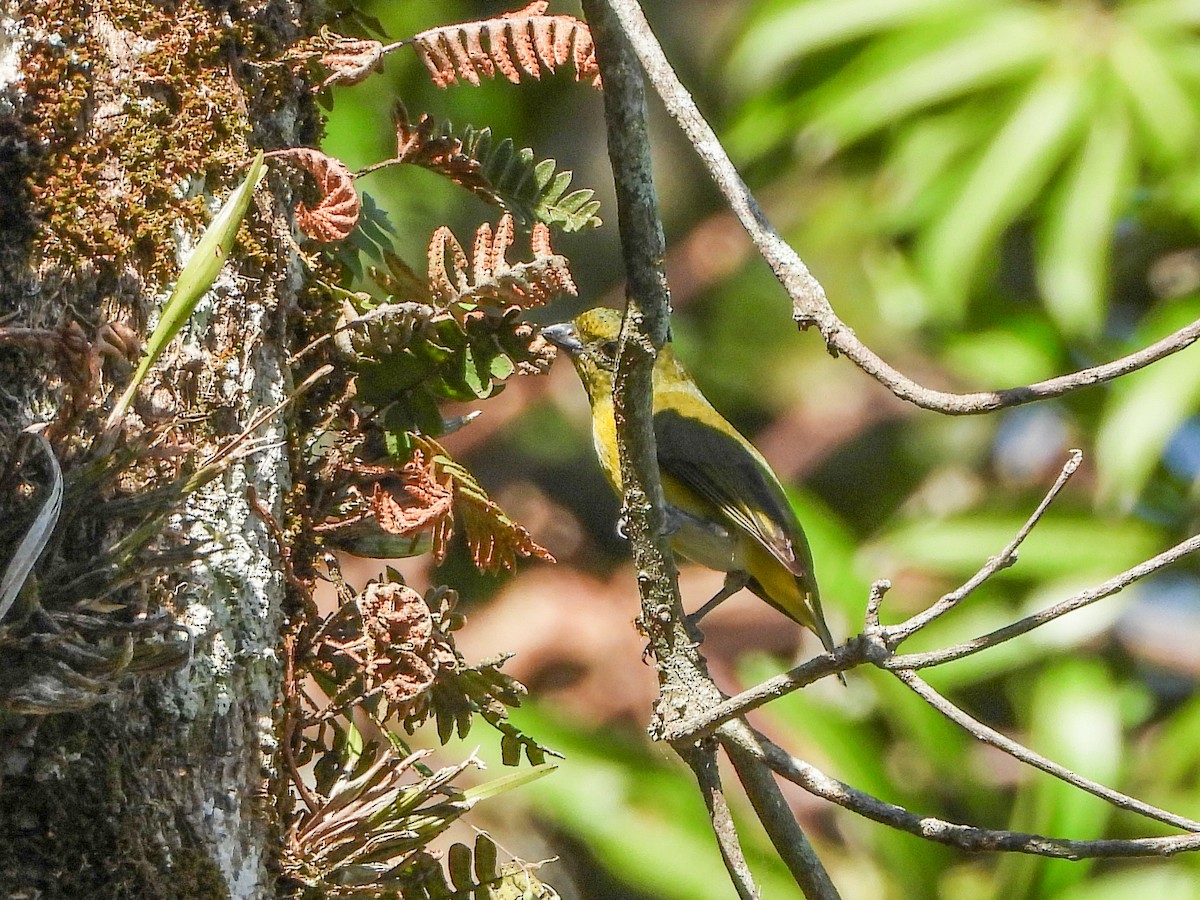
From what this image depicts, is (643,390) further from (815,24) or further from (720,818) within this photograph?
(815,24)

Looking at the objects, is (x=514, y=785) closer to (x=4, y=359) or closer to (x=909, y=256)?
(x=4, y=359)

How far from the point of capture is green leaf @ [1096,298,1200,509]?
443 centimetres

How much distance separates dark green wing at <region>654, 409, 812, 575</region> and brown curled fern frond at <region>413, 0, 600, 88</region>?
1609mm

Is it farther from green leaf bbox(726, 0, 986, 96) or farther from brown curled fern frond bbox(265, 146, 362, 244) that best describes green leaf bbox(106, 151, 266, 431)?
green leaf bbox(726, 0, 986, 96)

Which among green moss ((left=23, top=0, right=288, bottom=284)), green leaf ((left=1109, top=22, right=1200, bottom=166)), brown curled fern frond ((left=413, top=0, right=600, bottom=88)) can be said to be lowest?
green moss ((left=23, top=0, right=288, bottom=284))

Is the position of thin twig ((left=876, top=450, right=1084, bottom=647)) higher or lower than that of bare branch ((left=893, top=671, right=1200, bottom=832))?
higher

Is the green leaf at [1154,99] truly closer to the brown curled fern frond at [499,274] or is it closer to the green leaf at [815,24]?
the green leaf at [815,24]

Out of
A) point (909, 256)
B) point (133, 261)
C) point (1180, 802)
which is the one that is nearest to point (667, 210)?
point (909, 256)

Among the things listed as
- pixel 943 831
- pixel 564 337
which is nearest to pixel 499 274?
pixel 943 831

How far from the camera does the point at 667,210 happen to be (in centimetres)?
624

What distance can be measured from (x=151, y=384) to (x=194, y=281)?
0.63 feet

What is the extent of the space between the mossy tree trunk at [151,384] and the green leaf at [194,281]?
0.04 meters

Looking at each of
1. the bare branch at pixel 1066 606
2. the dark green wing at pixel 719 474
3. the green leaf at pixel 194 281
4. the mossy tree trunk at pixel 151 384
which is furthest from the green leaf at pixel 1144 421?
the green leaf at pixel 194 281

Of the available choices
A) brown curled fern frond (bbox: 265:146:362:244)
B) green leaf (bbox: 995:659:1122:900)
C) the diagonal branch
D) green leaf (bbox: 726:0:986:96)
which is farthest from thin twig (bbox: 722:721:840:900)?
green leaf (bbox: 726:0:986:96)
